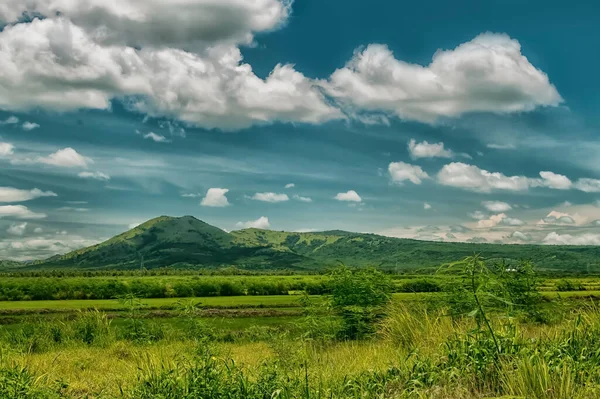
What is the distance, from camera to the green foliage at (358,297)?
22969 millimetres

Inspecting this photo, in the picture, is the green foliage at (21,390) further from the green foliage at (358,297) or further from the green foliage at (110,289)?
the green foliage at (110,289)

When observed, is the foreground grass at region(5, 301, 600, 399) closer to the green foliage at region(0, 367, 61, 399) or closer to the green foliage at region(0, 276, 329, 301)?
the green foliage at region(0, 367, 61, 399)

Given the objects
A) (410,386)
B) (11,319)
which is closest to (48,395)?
(410,386)

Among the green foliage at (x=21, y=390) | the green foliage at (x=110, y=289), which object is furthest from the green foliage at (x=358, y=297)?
the green foliage at (x=110, y=289)

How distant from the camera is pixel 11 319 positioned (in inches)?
1993

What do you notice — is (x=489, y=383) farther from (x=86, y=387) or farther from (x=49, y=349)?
(x=49, y=349)

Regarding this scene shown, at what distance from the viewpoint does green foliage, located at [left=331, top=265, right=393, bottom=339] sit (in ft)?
75.4

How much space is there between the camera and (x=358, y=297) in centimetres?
2380

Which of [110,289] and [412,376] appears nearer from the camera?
[412,376]

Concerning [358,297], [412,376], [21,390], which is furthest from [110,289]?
[412,376]

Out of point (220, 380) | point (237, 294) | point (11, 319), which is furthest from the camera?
point (237, 294)

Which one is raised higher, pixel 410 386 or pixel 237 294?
pixel 410 386

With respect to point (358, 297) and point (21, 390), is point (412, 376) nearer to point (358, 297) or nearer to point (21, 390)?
point (21, 390)

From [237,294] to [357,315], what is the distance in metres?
80.1
